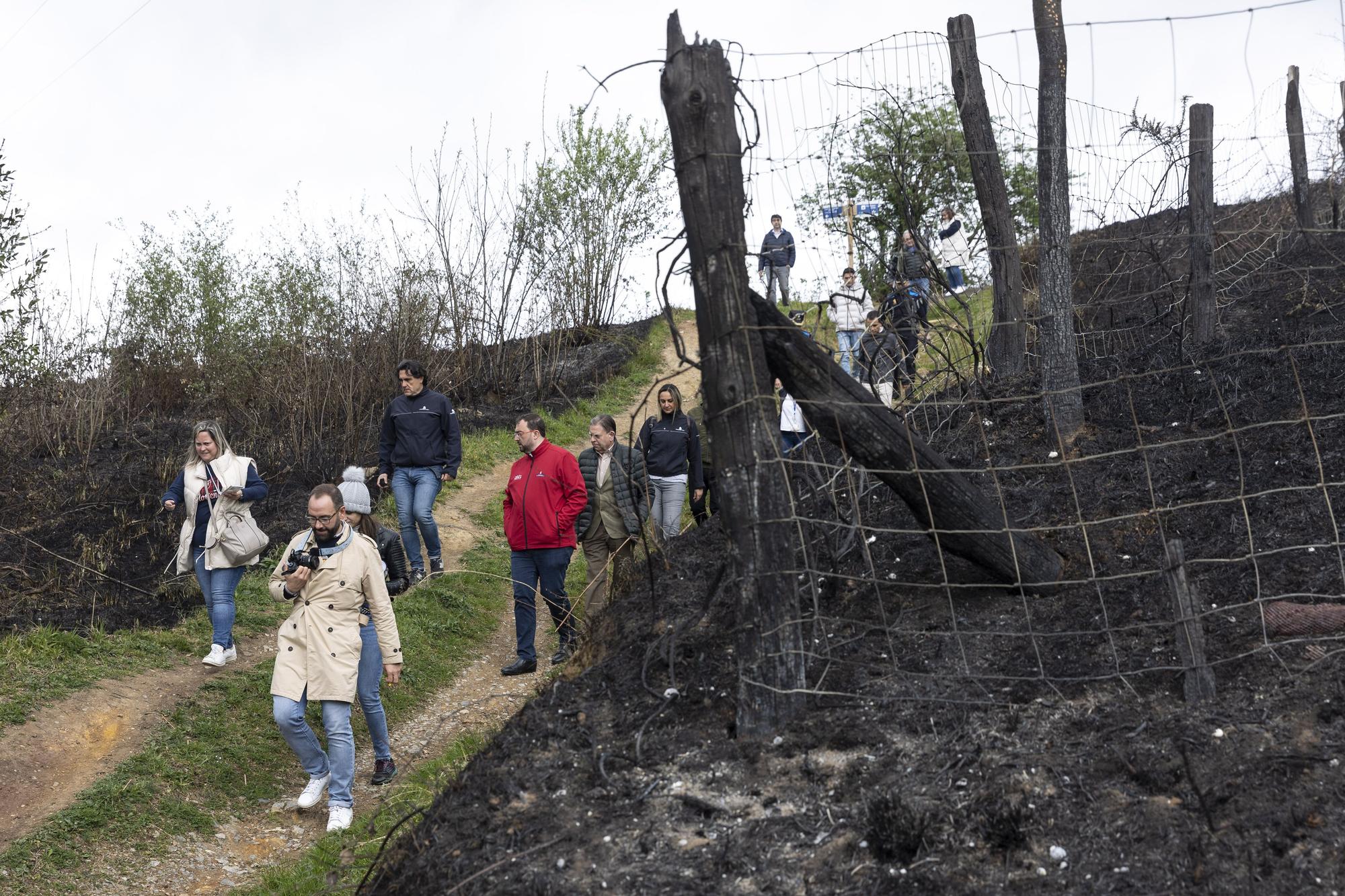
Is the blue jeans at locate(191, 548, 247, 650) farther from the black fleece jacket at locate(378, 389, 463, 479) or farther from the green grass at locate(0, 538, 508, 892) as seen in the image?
the black fleece jacket at locate(378, 389, 463, 479)

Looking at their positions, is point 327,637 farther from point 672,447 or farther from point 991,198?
point 991,198

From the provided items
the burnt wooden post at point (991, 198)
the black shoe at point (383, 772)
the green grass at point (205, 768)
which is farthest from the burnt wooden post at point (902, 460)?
the green grass at point (205, 768)

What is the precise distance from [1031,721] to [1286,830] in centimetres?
115

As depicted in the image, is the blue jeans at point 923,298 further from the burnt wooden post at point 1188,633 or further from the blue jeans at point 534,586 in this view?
the blue jeans at point 534,586

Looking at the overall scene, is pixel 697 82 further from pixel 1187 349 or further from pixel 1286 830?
pixel 1187 349

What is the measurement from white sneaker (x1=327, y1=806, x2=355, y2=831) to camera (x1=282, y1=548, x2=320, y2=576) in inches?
52.1

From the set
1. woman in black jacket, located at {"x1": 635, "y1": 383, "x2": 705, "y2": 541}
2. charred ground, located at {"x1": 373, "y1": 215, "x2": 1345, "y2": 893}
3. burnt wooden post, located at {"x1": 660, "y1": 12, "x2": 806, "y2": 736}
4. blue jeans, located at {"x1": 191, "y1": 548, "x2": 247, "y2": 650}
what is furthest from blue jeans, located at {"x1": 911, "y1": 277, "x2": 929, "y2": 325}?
blue jeans, located at {"x1": 191, "y1": 548, "x2": 247, "y2": 650}

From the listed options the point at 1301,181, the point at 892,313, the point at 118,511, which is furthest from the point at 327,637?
the point at 1301,181

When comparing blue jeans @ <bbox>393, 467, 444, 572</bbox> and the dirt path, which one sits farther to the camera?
blue jeans @ <bbox>393, 467, 444, 572</bbox>

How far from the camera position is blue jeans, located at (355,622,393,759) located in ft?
21.6

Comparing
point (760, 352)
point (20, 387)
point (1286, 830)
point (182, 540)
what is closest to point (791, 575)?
point (760, 352)

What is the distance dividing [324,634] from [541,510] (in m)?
1.93

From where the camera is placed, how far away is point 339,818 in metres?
6.15

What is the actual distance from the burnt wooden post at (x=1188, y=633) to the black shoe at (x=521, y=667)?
15.5ft
